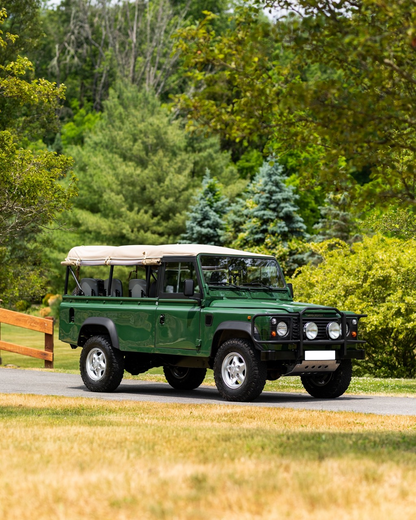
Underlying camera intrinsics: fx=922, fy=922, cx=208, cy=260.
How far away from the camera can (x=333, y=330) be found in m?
13.8

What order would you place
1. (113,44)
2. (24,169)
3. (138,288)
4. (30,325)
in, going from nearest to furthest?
(138,288), (30,325), (24,169), (113,44)

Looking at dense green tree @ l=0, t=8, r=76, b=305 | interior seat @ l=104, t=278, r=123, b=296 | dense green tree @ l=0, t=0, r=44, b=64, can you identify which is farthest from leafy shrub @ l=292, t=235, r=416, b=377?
dense green tree @ l=0, t=0, r=44, b=64

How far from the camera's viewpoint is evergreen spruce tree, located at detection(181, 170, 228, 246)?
43125 mm

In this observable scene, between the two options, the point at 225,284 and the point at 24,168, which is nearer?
the point at 225,284

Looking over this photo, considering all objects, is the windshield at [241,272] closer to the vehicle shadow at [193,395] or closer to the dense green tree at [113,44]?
the vehicle shadow at [193,395]

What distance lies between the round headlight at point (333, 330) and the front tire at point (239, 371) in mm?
1254

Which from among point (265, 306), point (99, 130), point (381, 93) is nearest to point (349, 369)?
point (265, 306)

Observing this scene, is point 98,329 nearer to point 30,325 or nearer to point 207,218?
point 30,325

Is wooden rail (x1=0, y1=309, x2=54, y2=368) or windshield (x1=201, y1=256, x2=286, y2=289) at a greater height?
windshield (x1=201, y1=256, x2=286, y2=289)

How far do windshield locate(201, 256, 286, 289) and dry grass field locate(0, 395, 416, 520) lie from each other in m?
3.80

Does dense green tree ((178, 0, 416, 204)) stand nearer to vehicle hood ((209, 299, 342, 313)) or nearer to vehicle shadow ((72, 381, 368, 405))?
vehicle hood ((209, 299, 342, 313))

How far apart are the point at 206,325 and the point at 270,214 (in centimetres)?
2560

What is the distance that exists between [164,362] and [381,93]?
7.14 meters

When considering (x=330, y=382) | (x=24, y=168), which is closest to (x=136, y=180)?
(x=24, y=168)
